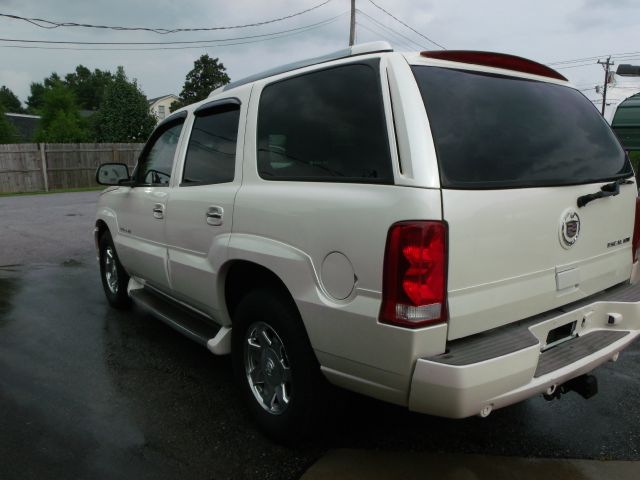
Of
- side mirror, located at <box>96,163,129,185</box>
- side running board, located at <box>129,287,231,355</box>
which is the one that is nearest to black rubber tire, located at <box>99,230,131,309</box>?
side running board, located at <box>129,287,231,355</box>

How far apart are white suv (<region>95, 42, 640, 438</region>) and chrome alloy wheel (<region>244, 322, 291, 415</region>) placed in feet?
0.04

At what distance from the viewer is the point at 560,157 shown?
266 centimetres

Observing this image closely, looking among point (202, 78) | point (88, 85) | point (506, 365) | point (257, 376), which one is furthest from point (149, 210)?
point (88, 85)

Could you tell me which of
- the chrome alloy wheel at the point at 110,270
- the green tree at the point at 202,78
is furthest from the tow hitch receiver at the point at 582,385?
the green tree at the point at 202,78

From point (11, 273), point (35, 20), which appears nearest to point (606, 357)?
point (11, 273)

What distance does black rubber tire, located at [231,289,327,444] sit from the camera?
8.38ft

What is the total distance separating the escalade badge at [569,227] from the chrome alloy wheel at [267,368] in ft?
4.84

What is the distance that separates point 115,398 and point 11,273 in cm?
463

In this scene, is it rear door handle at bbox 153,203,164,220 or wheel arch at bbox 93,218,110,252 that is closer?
rear door handle at bbox 153,203,164,220

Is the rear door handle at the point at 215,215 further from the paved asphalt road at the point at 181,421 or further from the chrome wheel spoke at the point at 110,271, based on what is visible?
the chrome wheel spoke at the point at 110,271

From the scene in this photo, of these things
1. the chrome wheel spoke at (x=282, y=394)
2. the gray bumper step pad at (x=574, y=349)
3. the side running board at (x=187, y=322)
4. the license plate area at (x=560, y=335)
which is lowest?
the chrome wheel spoke at (x=282, y=394)

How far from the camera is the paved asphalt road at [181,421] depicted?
2762 millimetres

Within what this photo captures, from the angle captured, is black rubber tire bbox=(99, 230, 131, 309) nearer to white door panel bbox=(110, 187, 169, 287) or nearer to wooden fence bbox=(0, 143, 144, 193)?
white door panel bbox=(110, 187, 169, 287)

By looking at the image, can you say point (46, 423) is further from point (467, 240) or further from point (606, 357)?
point (606, 357)
